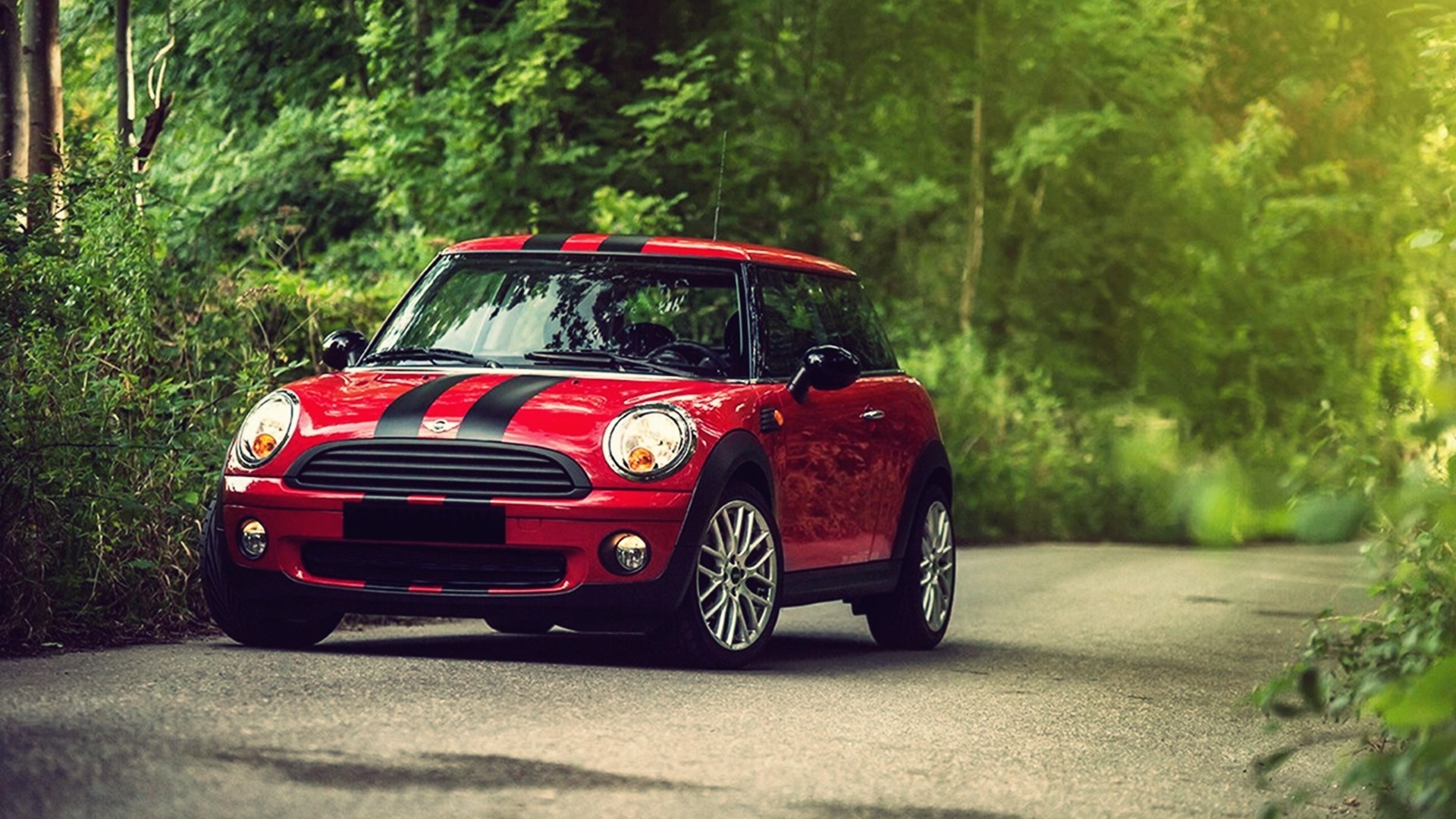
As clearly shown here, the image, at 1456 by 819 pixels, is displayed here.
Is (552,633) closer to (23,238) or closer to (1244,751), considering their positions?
(23,238)

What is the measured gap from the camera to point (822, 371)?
10742 millimetres

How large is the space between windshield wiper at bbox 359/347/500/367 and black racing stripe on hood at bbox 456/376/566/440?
1.74ft

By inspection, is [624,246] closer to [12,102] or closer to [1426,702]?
[12,102]

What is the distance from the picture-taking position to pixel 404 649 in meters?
10.4

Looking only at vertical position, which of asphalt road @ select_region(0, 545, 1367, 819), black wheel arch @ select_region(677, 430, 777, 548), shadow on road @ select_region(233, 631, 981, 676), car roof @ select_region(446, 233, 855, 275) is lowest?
shadow on road @ select_region(233, 631, 981, 676)

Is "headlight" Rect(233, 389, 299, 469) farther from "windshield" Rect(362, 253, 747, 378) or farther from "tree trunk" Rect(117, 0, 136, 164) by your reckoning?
"tree trunk" Rect(117, 0, 136, 164)

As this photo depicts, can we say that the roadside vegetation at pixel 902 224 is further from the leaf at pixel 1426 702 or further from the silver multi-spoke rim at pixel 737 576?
the silver multi-spoke rim at pixel 737 576

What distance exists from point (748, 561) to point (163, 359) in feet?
12.3

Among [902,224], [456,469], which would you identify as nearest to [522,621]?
[456,469]

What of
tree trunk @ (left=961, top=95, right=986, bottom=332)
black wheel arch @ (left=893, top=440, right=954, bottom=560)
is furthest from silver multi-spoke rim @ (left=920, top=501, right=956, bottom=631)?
tree trunk @ (left=961, top=95, right=986, bottom=332)

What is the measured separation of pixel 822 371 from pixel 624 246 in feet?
3.64

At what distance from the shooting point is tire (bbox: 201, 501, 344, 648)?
9.77m

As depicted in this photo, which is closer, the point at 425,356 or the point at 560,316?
the point at 425,356

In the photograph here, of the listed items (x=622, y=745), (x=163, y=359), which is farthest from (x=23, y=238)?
(x=622, y=745)
